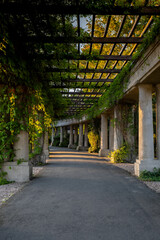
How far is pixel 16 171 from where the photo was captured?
6605 millimetres

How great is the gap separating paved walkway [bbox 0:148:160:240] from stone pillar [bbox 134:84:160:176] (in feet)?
6.40

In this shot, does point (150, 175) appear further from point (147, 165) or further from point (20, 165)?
point (20, 165)

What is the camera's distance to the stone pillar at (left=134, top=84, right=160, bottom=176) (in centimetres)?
738

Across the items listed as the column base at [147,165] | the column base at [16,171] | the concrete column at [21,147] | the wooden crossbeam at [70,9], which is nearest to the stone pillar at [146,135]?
the column base at [147,165]

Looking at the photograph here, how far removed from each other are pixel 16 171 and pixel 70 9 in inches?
197

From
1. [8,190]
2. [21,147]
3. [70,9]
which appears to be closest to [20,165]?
[21,147]

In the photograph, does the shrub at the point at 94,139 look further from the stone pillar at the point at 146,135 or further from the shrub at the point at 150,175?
the shrub at the point at 150,175

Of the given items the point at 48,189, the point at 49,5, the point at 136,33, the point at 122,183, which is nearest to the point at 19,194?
the point at 48,189

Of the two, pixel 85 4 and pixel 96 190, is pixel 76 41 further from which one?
pixel 96 190

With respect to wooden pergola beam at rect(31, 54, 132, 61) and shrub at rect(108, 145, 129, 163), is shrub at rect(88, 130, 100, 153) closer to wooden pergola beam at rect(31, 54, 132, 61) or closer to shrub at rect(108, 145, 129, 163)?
shrub at rect(108, 145, 129, 163)

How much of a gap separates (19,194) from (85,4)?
4640 millimetres

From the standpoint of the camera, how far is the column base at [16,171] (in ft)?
21.5

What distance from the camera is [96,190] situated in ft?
17.5

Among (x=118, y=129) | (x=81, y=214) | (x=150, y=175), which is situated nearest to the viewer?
(x=81, y=214)
